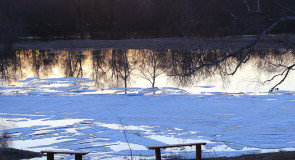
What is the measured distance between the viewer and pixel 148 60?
25.1m

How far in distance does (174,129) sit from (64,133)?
2811 millimetres

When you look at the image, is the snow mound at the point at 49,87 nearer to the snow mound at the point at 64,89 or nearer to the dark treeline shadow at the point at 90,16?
the snow mound at the point at 64,89

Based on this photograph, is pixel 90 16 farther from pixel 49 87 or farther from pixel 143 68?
pixel 49 87

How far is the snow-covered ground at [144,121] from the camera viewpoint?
31.4ft

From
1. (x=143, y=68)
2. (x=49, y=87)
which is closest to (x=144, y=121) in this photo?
(x=49, y=87)

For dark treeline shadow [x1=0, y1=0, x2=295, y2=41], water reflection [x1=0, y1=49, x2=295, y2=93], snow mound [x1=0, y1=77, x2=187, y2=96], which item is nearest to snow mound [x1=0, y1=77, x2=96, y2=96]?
snow mound [x1=0, y1=77, x2=187, y2=96]

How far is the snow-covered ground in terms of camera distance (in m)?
9.56

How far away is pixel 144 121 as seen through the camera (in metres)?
12.0

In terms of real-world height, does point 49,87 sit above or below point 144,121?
above

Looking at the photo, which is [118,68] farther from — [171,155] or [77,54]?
[171,155]

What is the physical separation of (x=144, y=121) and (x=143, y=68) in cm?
1125

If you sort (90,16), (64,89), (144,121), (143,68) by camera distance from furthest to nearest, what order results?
(90,16)
(143,68)
(64,89)
(144,121)

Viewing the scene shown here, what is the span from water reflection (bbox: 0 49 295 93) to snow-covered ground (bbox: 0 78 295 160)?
192 centimetres

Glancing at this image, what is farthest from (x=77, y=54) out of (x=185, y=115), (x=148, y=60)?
(x=185, y=115)
